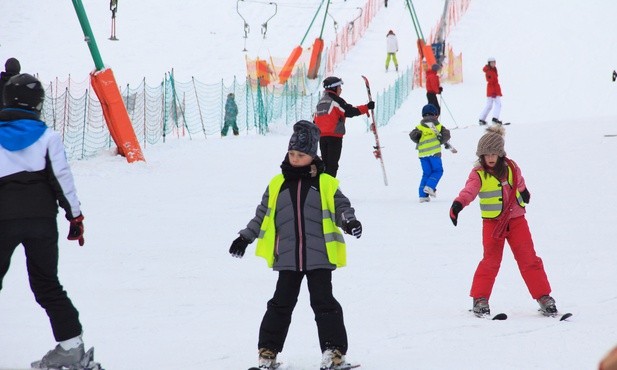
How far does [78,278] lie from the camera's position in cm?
711

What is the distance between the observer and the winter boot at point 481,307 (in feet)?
18.8

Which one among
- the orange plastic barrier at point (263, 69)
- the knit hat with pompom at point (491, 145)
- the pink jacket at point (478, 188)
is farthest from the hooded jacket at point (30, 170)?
the orange plastic barrier at point (263, 69)

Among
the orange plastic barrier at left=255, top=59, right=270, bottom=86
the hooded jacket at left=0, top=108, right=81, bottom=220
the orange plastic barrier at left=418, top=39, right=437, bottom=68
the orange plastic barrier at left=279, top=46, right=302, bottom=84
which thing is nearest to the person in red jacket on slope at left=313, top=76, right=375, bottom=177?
the hooded jacket at left=0, top=108, right=81, bottom=220

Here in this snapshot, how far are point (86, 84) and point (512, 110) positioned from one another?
13.0 m

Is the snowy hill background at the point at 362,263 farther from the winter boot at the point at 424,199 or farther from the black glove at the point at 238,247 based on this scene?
the black glove at the point at 238,247

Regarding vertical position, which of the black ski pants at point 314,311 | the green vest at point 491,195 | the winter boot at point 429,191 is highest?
the green vest at point 491,195

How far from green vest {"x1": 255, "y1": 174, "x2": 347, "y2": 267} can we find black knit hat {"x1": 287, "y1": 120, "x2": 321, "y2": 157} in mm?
139

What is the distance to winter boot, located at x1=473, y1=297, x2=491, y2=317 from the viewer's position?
5742mm

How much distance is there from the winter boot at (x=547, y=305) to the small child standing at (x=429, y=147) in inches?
208

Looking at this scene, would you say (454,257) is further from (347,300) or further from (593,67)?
(593,67)

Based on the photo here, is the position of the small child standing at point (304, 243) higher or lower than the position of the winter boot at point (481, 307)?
higher

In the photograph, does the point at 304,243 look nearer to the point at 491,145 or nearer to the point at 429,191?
the point at 491,145

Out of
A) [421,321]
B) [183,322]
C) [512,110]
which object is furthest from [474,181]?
[512,110]

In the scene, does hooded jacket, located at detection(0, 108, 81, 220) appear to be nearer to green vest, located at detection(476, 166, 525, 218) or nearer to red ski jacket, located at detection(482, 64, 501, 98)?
green vest, located at detection(476, 166, 525, 218)
